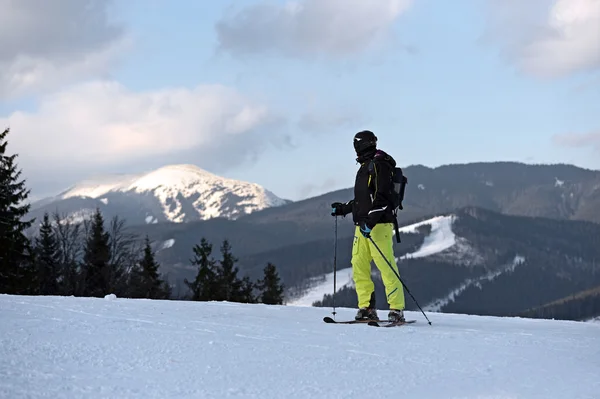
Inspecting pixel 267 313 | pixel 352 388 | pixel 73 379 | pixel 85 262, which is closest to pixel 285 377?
pixel 352 388

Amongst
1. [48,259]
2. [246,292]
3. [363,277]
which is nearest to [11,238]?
[48,259]

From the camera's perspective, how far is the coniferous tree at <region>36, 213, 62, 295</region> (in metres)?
45.8

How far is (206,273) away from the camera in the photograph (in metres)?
58.0

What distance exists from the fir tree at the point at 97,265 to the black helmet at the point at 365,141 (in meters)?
41.6

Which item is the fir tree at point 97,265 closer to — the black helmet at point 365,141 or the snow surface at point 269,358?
the snow surface at point 269,358

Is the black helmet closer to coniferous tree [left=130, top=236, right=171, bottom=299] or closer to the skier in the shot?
the skier

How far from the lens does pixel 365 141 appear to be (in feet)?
28.5

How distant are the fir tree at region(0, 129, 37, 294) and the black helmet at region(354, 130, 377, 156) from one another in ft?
84.2

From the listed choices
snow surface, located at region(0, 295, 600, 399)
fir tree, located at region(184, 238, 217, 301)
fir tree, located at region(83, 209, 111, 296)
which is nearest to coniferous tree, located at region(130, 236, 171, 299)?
fir tree, located at region(184, 238, 217, 301)

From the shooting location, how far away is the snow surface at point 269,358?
4.43 m

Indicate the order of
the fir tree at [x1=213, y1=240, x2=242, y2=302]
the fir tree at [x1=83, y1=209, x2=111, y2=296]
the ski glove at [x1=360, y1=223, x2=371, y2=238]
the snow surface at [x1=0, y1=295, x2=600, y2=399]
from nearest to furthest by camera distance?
the snow surface at [x1=0, y1=295, x2=600, y2=399], the ski glove at [x1=360, y1=223, x2=371, y2=238], the fir tree at [x1=83, y1=209, x2=111, y2=296], the fir tree at [x1=213, y1=240, x2=242, y2=302]

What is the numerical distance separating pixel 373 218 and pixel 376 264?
70cm

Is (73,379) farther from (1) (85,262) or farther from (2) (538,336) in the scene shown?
(1) (85,262)

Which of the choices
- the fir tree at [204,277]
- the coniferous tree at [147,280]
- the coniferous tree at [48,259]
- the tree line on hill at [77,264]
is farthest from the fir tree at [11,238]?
the fir tree at [204,277]
